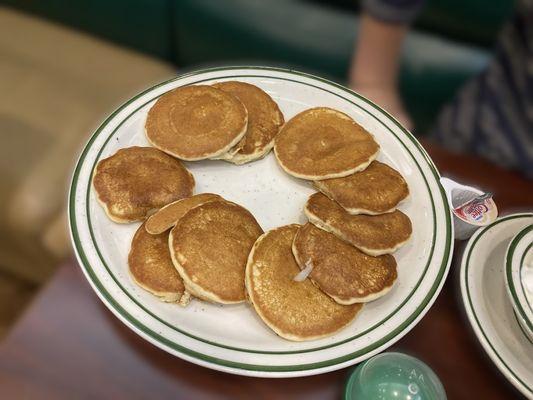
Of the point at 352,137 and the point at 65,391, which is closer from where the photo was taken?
the point at 65,391

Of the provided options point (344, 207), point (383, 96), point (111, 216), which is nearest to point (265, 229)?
point (344, 207)

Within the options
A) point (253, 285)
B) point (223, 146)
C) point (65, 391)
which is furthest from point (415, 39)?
point (65, 391)

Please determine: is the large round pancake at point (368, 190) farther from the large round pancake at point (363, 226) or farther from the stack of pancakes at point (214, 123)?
the stack of pancakes at point (214, 123)

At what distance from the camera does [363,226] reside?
0.88 meters

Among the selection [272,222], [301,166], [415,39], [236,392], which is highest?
[415,39]

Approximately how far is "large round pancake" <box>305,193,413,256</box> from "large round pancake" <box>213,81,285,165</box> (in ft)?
0.52

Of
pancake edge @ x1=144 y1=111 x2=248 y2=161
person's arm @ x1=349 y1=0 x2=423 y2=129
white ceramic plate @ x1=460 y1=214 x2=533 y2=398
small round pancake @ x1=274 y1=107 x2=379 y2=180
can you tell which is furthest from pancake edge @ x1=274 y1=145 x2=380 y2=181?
person's arm @ x1=349 y1=0 x2=423 y2=129

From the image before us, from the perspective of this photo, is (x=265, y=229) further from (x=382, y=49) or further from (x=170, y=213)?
(x=382, y=49)

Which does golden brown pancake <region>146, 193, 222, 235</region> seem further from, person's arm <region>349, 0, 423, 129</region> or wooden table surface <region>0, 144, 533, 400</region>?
person's arm <region>349, 0, 423, 129</region>

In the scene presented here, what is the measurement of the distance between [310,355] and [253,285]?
14 cm

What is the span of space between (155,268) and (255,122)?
36 centimetres

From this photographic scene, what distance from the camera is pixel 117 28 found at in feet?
6.32

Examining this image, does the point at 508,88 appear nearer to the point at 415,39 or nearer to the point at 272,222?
the point at 415,39

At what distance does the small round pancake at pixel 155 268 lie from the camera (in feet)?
2.71
